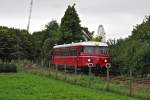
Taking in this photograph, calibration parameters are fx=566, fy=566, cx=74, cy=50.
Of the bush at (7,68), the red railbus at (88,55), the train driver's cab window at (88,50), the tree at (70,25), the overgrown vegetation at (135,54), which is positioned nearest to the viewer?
the overgrown vegetation at (135,54)

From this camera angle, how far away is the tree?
64.9m

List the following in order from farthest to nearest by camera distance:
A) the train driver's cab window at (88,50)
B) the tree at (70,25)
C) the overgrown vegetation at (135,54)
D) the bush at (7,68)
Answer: the tree at (70,25) < the bush at (7,68) < the train driver's cab window at (88,50) < the overgrown vegetation at (135,54)

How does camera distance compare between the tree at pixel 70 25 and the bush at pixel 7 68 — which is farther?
the tree at pixel 70 25

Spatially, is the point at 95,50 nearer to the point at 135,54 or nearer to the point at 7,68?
A: the point at 7,68

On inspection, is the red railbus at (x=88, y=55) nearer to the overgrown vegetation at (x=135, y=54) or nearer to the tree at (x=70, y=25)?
the overgrown vegetation at (x=135, y=54)

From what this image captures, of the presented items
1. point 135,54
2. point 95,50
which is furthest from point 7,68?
point 135,54

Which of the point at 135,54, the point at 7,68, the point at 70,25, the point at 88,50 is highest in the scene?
the point at 70,25

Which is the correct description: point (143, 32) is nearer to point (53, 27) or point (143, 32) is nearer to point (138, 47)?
point (138, 47)

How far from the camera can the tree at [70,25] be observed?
213ft

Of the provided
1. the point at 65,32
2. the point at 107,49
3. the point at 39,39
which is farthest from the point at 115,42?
the point at 39,39

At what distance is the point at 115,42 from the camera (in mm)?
49719

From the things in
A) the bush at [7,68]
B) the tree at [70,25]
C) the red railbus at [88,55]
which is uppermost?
the tree at [70,25]

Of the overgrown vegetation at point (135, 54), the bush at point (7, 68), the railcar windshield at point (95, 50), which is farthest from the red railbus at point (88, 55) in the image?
the bush at point (7, 68)

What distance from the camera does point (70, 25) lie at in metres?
65.2
